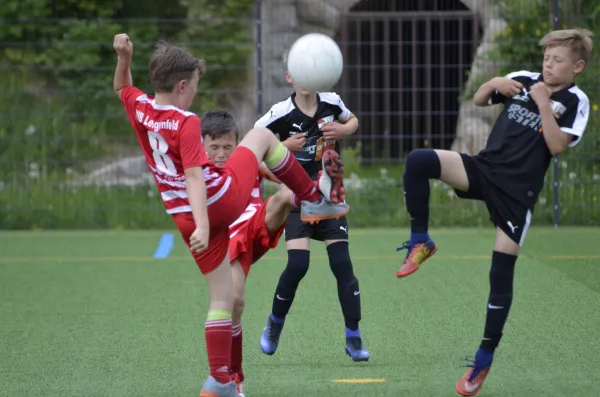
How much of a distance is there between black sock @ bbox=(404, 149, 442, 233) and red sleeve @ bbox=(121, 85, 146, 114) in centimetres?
124

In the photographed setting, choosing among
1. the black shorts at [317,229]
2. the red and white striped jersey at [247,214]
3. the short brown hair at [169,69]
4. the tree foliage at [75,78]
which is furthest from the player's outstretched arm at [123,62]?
the tree foliage at [75,78]

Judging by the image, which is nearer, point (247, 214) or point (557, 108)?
point (557, 108)

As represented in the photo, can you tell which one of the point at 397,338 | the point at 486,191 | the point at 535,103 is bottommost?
the point at 397,338

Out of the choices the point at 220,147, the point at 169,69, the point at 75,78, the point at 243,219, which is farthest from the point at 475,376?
the point at 75,78

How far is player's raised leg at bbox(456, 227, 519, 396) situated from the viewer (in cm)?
518

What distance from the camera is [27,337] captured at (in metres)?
6.54

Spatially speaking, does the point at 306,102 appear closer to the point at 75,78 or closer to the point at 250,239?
the point at 250,239

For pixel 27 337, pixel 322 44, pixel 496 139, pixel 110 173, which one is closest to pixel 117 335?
pixel 27 337

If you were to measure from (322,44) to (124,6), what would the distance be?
9.25m

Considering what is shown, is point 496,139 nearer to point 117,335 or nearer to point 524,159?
point 524,159

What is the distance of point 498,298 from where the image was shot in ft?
17.1

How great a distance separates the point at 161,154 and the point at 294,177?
0.68m

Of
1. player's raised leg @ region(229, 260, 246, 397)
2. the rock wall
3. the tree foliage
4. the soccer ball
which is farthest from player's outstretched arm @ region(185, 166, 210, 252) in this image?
the rock wall

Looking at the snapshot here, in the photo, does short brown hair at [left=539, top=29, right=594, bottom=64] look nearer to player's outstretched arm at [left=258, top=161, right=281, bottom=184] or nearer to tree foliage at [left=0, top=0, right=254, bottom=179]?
player's outstretched arm at [left=258, top=161, right=281, bottom=184]
